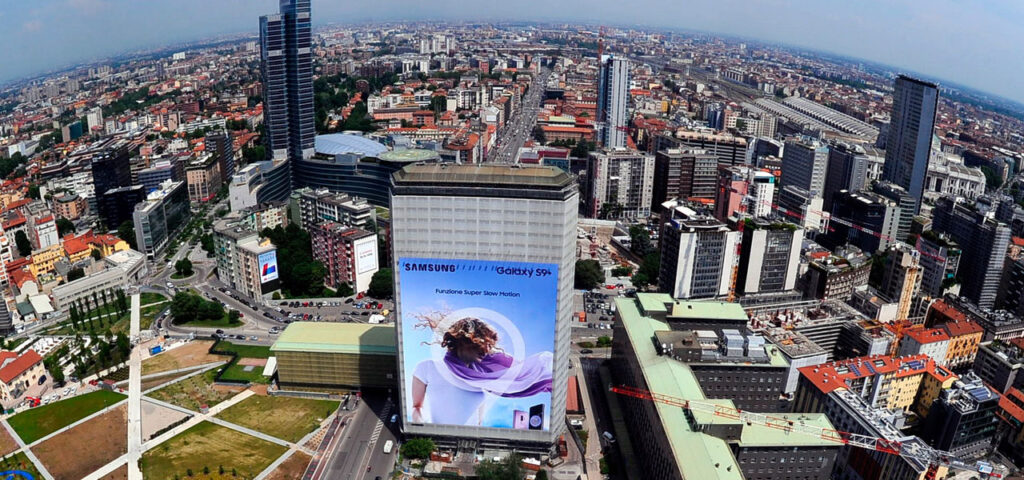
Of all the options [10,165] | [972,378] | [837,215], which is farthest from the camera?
[10,165]

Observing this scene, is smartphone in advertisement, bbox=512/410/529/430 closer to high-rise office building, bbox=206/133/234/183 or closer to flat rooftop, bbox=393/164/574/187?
flat rooftop, bbox=393/164/574/187

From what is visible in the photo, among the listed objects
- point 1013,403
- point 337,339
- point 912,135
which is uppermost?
point 912,135

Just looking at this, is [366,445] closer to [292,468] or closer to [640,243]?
[292,468]

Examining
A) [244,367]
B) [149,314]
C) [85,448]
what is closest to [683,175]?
[244,367]

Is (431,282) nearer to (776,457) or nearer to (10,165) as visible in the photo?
(776,457)

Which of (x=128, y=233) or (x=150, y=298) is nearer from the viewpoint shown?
(x=150, y=298)

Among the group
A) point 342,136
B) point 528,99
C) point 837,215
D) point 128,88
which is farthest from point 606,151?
point 128,88

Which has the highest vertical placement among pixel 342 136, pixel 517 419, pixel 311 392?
pixel 342 136

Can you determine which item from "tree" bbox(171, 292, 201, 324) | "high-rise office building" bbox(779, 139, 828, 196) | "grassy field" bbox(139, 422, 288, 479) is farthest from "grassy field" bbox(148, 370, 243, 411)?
"high-rise office building" bbox(779, 139, 828, 196)
